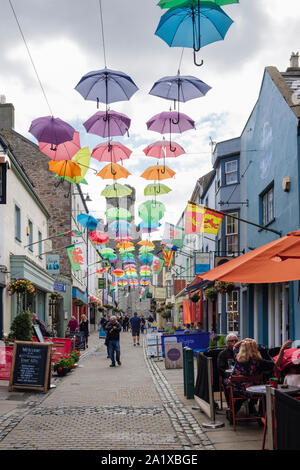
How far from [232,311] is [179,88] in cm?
1318

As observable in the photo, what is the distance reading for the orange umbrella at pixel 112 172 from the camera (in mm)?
16203

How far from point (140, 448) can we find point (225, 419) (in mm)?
2405

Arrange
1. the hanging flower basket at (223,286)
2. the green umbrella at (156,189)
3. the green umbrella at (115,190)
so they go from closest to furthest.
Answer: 1. the green umbrella at (156,189)
2. the green umbrella at (115,190)
3. the hanging flower basket at (223,286)

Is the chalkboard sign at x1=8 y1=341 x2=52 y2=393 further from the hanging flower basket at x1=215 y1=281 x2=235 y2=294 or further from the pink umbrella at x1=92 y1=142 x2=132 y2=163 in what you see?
the hanging flower basket at x1=215 y1=281 x2=235 y2=294

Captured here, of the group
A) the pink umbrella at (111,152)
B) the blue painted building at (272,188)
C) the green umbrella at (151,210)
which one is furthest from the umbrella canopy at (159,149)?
the green umbrella at (151,210)

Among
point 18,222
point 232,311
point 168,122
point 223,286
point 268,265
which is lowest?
point 232,311

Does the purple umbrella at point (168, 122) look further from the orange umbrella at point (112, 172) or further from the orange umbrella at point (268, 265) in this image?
the orange umbrella at point (268, 265)

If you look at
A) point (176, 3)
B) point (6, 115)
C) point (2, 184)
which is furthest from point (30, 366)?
point (6, 115)

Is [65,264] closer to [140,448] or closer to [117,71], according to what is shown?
[117,71]

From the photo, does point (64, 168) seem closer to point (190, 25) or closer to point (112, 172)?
point (112, 172)

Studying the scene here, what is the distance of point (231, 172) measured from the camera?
76.1 feet

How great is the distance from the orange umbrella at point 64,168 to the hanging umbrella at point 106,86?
4013 millimetres

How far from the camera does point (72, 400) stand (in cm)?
1041

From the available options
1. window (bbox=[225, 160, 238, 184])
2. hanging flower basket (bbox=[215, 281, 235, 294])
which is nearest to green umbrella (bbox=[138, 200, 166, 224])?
window (bbox=[225, 160, 238, 184])
